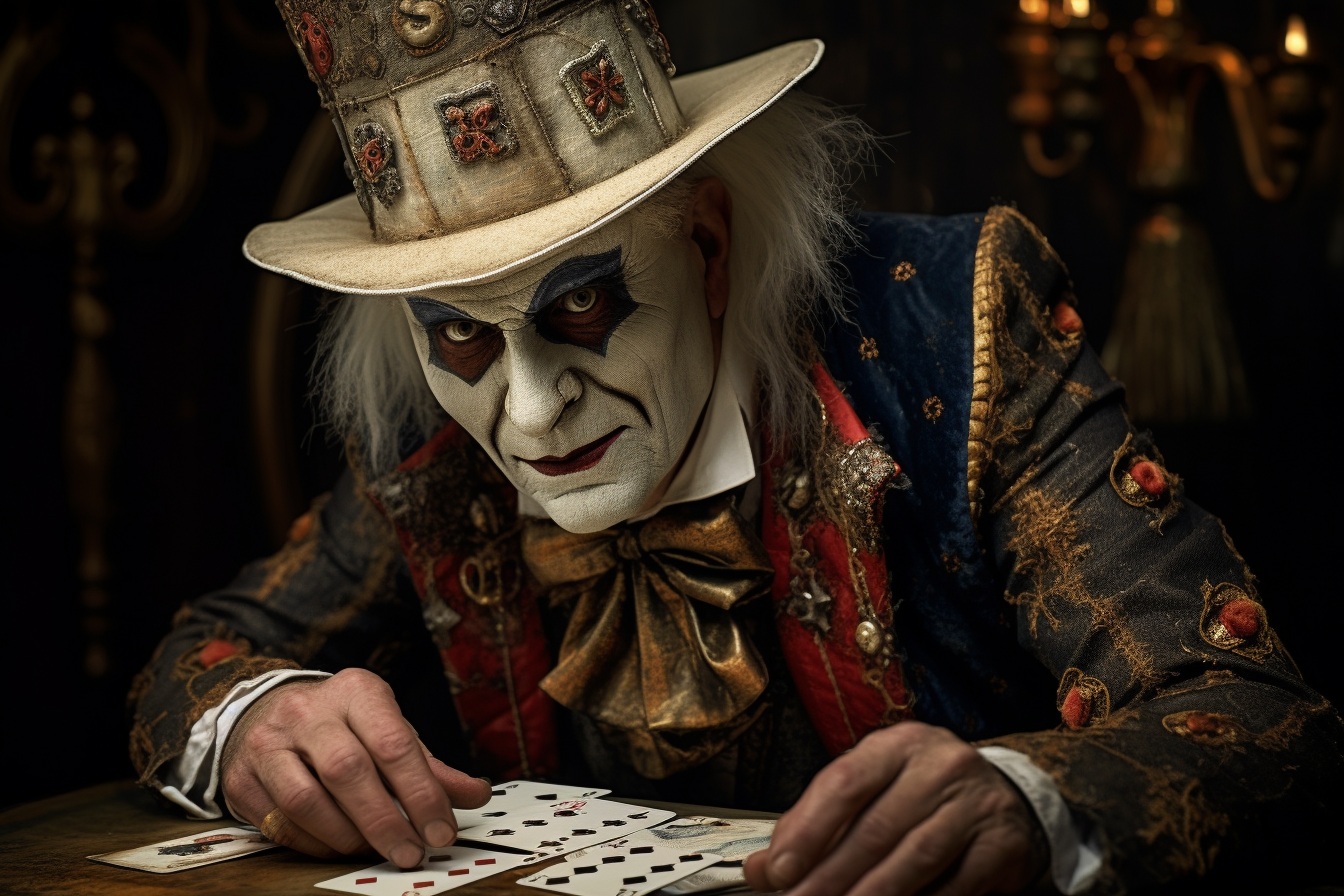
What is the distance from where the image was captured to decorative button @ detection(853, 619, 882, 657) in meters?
1.53

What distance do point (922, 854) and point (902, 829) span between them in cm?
2

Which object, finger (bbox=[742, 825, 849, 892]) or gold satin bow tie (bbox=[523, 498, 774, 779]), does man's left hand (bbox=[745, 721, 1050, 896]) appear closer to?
finger (bbox=[742, 825, 849, 892])

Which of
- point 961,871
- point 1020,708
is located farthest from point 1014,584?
point 961,871

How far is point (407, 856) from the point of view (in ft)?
4.02

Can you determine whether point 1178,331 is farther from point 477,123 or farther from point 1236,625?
point 477,123

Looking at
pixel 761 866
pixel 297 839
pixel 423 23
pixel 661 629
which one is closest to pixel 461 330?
pixel 423 23

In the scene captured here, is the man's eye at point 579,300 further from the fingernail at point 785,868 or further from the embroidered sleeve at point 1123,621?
the fingernail at point 785,868

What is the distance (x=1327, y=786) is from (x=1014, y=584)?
0.39 metres

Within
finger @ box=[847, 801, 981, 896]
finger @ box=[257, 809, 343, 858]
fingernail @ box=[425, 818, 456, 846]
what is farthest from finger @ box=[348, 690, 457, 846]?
finger @ box=[847, 801, 981, 896]

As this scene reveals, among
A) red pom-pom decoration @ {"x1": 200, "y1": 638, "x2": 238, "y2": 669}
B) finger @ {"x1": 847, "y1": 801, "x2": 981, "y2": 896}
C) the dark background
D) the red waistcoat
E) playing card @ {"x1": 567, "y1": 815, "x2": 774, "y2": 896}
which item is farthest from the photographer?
the dark background

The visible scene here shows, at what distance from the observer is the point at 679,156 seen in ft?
4.47

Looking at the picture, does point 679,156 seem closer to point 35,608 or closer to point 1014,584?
point 1014,584

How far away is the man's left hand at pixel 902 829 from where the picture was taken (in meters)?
1.02

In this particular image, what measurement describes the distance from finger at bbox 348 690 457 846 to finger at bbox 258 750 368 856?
0.06 metres
